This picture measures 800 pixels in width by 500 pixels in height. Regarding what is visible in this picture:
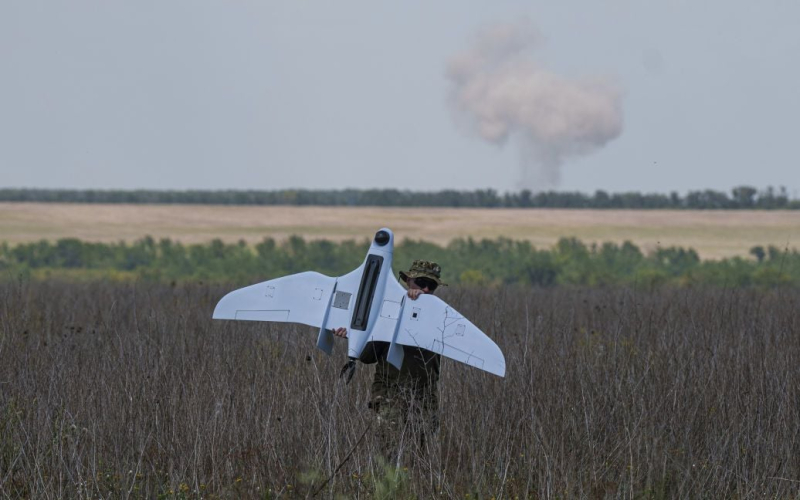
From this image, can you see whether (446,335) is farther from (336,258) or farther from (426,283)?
(336,258)

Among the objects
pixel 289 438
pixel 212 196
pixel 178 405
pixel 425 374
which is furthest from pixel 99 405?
pixel 212 196

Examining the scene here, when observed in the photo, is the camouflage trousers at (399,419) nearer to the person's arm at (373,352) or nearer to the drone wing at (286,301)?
the person's arm at (373,352)

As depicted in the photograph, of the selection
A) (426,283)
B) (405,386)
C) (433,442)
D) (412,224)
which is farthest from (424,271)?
(412,224)

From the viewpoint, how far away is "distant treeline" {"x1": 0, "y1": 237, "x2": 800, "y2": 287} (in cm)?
5234

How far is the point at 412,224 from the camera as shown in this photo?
76500 millimetres

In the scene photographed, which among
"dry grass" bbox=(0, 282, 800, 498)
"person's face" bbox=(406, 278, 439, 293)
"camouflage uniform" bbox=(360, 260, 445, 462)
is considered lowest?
"dry grass" bbox=(0, 282, 800, 498)

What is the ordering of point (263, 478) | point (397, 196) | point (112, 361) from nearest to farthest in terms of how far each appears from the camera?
point (263, 478), point (112, 361), point (397, 196)

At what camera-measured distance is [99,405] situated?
9047mm

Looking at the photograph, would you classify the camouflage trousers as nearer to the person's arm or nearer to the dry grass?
the dry grass

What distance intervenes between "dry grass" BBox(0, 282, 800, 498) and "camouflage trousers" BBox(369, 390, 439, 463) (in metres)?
0.14

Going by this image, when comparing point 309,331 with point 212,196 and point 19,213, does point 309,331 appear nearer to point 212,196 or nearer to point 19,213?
point 19,213

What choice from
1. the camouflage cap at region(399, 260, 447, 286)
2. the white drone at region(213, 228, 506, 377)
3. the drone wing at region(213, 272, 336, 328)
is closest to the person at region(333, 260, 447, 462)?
A: the camouflage cap at region(399, 260, 447, 286)

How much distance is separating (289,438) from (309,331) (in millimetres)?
4837

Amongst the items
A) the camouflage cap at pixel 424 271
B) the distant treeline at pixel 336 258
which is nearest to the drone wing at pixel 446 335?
the camouflage cap at pixel 424 271
